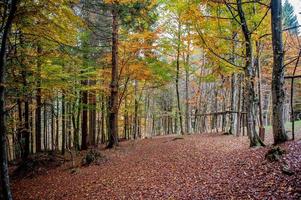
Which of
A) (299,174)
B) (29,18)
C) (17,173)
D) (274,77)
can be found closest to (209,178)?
(299,174)

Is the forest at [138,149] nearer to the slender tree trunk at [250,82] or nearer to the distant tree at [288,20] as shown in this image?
the slender tree trunk at [250,82]

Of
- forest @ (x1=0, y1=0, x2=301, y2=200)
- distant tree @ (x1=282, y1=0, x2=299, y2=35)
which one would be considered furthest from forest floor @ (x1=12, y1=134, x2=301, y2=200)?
distant tree @ (x1=282, y1=0, x2=299, y2=35)

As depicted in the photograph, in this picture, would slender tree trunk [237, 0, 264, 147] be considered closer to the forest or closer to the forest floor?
the forest

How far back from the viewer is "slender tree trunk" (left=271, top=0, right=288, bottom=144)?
7.93 metres

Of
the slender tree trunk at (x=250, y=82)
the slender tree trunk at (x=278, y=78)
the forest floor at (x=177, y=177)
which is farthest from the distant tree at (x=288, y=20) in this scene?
the forest floor at (x=177, y=177)

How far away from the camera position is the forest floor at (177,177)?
6000 millimetres

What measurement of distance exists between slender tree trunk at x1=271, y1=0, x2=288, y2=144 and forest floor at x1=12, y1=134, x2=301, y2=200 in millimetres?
662

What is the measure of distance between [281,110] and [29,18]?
833 cm

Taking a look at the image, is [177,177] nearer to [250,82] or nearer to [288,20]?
[250,82]

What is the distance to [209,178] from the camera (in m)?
7.54

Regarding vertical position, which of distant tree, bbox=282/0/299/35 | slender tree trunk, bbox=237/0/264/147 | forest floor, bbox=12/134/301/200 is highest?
distant tree, bbox=282/0/299/35

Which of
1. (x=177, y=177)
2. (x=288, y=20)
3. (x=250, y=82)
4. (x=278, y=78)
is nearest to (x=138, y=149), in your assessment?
(x=177, y=177)

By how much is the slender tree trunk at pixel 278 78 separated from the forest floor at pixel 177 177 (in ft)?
2.17

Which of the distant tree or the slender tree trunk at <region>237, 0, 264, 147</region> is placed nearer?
the slender tree trunk at <region>237, 0, 264, 147</region>
